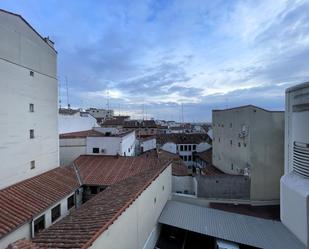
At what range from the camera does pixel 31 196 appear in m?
12.9

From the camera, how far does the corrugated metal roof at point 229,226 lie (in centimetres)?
1202

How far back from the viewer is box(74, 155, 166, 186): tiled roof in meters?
18.3

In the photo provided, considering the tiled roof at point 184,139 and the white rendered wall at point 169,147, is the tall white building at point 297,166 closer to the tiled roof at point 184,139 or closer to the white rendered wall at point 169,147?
the white rendered wall at point 169,147

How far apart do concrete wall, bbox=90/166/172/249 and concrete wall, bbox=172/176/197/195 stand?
4.19m

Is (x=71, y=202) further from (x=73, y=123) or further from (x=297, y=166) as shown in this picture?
(x=73, y=123)

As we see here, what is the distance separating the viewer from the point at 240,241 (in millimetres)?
12016

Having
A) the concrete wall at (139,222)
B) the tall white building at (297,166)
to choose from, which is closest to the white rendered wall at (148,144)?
the concrete wall at (139,222)

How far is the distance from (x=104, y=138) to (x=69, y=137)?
10.3 ft

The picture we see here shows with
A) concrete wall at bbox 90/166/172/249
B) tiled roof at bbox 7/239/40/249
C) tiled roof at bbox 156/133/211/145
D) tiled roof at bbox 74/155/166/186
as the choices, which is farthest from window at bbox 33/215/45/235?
tiled roof at bbox 156/133/211/145

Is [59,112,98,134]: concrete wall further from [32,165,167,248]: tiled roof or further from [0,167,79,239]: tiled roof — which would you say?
[32,165,167,248]: tiled roof

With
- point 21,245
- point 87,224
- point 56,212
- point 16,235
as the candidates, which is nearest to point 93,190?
point 56,212

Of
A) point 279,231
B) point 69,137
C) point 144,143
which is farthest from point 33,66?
point 144,143

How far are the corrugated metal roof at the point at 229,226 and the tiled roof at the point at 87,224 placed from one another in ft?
13.1

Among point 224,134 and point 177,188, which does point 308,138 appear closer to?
point 177,188
